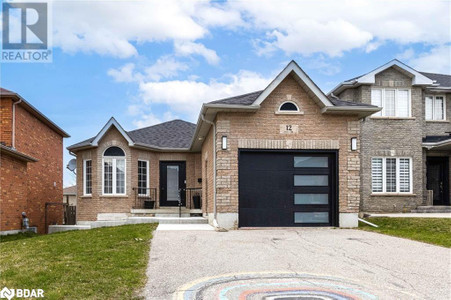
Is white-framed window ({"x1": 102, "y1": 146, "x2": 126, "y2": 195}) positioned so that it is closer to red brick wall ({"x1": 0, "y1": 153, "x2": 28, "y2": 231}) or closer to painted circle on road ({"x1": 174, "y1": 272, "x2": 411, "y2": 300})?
red brick wall ({"x1": 0, "y1": 153, "x2": 28, "y2": 231})

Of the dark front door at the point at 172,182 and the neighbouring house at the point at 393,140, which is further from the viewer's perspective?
the dark front door at the point at 172,182

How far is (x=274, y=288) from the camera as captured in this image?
654 cm

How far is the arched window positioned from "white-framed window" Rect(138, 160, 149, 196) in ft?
30.4

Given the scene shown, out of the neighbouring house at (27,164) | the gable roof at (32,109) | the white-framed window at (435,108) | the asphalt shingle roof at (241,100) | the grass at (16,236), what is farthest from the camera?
the white-framed window at (435,108)

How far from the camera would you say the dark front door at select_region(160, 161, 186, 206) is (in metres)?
22.6

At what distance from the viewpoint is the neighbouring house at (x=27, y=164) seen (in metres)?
16.5

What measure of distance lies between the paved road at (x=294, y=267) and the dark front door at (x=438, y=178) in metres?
12.5

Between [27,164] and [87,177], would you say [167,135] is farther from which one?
[27,164]

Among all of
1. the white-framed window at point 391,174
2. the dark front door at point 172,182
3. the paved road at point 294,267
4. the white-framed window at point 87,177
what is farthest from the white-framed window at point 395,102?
the white-framed window at point 87,177

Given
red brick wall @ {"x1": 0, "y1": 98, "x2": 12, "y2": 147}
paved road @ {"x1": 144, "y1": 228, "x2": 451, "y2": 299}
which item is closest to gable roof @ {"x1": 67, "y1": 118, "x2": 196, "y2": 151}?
red brick wall @ {"x1": 0, "y1": 98, "x2": 12, "y2": 147}

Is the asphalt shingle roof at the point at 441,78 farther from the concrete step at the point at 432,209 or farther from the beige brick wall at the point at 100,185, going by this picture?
the beige brick wall at the point at 100,185

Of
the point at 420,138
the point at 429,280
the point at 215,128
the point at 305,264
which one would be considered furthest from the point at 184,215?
the point at 429,280

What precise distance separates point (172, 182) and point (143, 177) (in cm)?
159

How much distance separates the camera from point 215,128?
49.3ft
